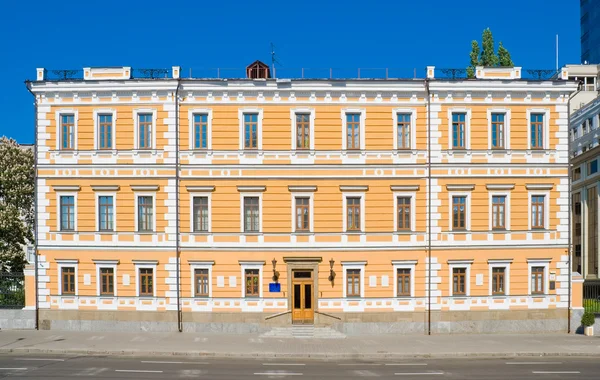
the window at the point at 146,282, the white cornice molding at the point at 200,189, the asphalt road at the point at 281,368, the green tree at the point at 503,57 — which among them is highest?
the green tree at the point at 503,57

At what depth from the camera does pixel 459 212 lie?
33281 millimetres

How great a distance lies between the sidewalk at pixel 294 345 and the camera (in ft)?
87.9

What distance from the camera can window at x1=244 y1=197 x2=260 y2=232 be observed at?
33.1m

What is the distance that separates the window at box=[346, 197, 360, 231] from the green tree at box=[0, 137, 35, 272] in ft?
84.2

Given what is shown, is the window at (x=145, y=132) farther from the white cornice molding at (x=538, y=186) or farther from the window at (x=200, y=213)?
the white cornice molding at (x=538, y=186)

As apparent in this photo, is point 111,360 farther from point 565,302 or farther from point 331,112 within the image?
point 565,302

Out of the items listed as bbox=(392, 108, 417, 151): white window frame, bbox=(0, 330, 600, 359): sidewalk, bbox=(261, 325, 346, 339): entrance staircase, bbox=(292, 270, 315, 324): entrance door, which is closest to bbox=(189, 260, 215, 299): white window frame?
bbox=(0, 330, 600, 359): sidewalk

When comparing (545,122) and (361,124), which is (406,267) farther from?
(545,122)

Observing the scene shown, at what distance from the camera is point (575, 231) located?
6469cm

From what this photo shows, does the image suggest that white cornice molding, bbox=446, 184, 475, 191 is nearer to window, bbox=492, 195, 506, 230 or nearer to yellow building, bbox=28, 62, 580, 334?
yellow building, bbox=28, 62, 580, 334

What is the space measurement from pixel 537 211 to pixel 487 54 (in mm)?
22479

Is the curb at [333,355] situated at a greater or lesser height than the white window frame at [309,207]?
lesser

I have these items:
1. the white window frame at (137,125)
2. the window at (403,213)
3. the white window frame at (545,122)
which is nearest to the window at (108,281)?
the white window frame at (137,125)

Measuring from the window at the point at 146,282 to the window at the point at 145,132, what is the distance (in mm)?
7611
